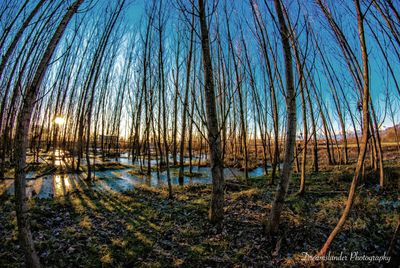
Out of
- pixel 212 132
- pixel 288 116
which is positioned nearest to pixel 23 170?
pixel 212 132

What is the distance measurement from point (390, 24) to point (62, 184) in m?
11.9

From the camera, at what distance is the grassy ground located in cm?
296

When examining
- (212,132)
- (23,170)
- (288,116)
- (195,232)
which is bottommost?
(195,232)

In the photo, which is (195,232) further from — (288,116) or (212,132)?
(288,116)

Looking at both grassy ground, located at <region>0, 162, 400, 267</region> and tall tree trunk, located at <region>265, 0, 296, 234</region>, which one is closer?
grassy ground, located at <region>0, 162, 400, 267</region>

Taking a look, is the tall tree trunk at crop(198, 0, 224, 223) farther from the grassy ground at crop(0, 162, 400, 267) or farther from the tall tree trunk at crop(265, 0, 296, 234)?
the tall tree trunk at crop(265, 0, 296, 234)

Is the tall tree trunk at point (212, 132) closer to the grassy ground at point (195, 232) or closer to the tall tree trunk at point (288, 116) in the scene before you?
the grassy ground at point (195, 232)

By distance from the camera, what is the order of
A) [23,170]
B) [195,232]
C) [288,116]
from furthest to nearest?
1. [195,232]
2. [288,116]
3. [23,170]

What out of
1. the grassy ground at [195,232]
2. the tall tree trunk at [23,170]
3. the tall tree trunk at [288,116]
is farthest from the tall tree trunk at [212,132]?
the tall tree trunk at [23,170]

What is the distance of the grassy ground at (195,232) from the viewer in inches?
117

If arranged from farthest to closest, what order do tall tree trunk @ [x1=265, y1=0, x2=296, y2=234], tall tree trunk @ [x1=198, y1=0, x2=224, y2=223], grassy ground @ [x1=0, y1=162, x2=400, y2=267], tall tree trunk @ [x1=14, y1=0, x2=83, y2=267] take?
tall tree trunk @ [x1=198, y1=0, x2=224, y2=223], tall tree trunk @ [x1=265, y1=0, x2=296, y2=234], grassy ground @ [x1=0, y1=162, x2=400, y2=267], tall tree trunk @ [x1=14, y1=0, x2=83, y2=267]

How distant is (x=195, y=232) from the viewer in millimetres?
3791

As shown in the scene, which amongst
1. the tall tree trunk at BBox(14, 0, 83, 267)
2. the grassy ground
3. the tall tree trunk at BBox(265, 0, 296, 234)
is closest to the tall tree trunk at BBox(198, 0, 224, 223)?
the grassy ground

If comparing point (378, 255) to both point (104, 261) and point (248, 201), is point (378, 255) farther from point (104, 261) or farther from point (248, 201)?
point (104, 261)
